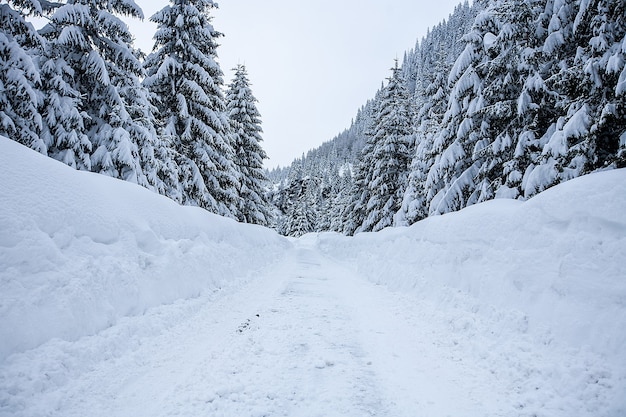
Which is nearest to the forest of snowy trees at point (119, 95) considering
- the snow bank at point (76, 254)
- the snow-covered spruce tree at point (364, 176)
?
the snow bank at point (76, 254)

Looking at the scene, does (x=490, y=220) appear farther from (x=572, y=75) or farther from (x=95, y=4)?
(x=95, y=4)

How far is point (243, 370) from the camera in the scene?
360cm

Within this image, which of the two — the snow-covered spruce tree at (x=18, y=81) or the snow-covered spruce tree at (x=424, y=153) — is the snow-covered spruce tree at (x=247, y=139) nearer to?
the snow-covered spruce tree at (x=424, y=153)

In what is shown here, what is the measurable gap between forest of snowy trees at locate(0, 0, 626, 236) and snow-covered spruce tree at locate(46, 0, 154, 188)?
4 centimetres

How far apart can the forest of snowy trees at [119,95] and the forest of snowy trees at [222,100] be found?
0.16 ft

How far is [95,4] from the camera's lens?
10.7 meters

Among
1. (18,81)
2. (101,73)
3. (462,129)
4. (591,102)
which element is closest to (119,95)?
(101,73)

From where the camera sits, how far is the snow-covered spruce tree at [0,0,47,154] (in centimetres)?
848

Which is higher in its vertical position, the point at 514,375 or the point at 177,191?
the point at 177,191

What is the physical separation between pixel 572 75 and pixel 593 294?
23.5 ft

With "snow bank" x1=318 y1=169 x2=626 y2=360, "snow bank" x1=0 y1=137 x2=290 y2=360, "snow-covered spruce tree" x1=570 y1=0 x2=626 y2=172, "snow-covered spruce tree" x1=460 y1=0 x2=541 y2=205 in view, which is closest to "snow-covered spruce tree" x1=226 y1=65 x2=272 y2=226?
"snow-covered spruce tree" x1=460 y1=0 x2=541 y2=205

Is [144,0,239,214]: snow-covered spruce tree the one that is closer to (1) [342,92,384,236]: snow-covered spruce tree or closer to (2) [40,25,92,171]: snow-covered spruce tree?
(2) [40,25,92,171]: snow-covered spruce tree

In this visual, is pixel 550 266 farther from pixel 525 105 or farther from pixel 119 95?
pixel 119 95

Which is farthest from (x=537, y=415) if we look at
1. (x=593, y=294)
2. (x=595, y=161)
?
(x=595, y=161)
